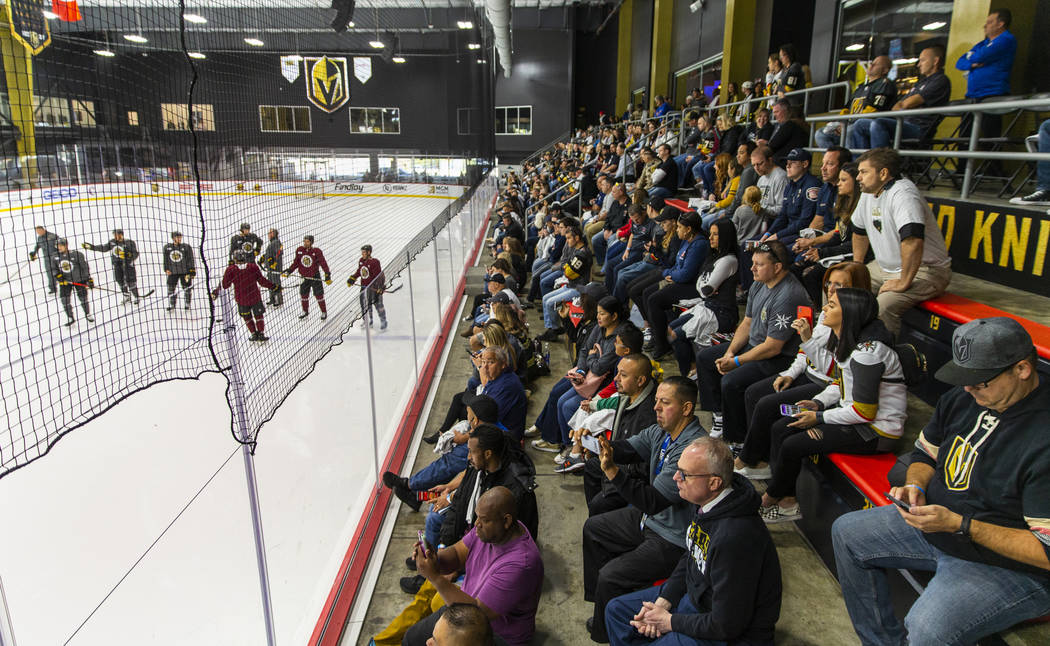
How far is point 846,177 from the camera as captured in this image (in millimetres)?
4414

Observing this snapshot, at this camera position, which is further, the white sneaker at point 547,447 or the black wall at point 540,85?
the black wall at point 540,85

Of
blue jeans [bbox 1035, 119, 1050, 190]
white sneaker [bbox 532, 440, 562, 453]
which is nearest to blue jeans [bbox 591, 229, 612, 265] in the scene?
white sneaker [bbox 532, 440, 562, 453]

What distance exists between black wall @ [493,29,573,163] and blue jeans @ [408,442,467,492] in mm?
29530

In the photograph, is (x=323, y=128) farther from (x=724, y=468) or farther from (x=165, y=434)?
(x=724, y=468)

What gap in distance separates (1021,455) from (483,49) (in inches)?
731

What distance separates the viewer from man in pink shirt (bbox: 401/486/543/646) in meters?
2.64

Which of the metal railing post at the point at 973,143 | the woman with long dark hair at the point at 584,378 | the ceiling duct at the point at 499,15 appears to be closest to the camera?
the metal railing post at the point at 973,143

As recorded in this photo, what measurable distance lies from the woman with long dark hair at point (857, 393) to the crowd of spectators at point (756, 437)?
1 cm

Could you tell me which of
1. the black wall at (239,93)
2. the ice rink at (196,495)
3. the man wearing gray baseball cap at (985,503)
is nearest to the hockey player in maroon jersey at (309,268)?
the black wall at (239,93)

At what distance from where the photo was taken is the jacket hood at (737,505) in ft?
7.38

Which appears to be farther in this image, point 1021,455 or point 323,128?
point 323,128

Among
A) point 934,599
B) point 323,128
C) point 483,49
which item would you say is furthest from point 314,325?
point 323,128

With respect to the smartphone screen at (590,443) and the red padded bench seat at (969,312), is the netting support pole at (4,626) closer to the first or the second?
the smartphone screen at (590,443)

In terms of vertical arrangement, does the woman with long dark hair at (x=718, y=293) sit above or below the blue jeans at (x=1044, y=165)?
below
